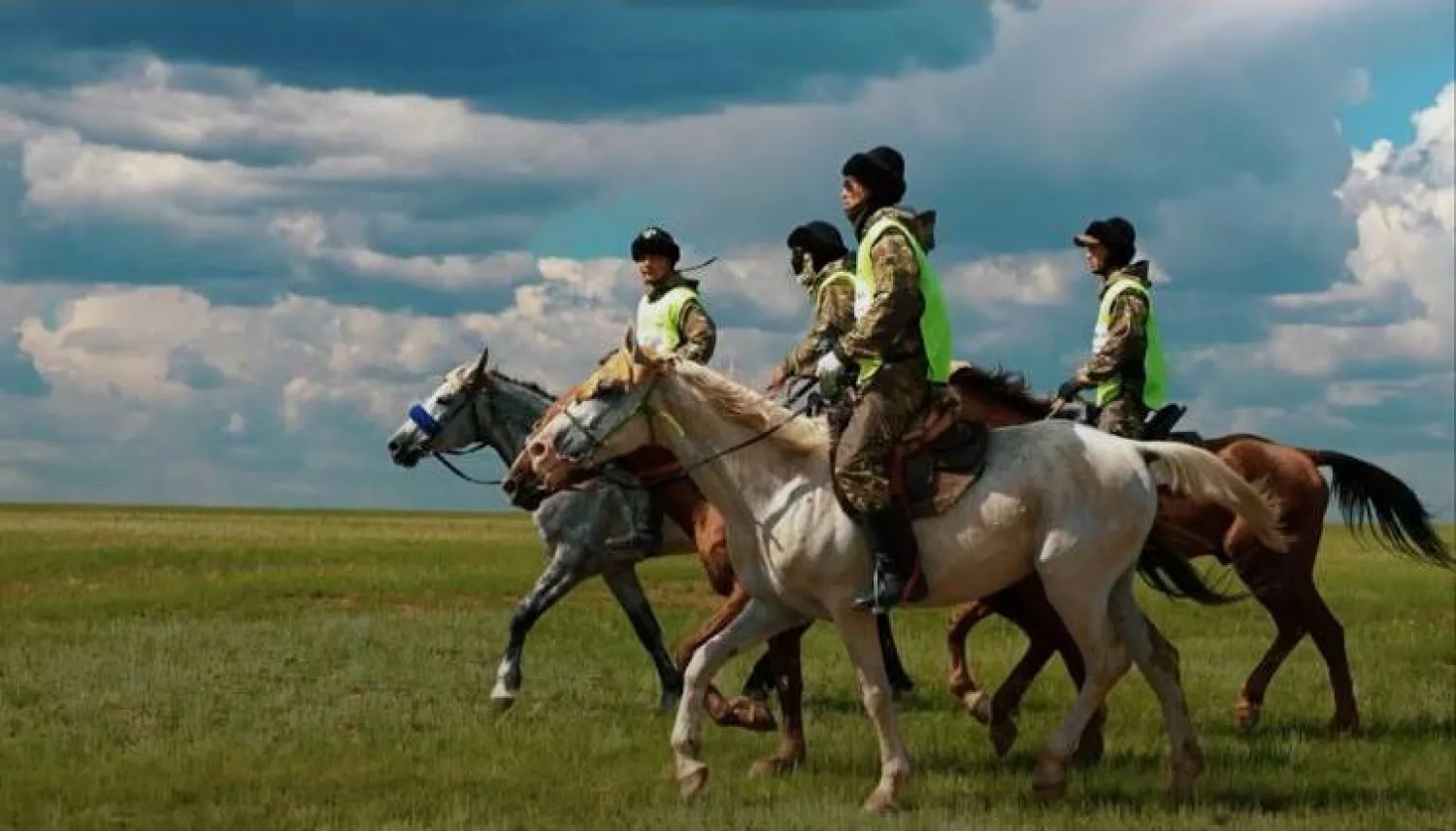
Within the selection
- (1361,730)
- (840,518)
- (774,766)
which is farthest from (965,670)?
(840,518)

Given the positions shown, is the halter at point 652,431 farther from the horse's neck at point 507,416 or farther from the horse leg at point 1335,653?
the horse leg at point 1335,653

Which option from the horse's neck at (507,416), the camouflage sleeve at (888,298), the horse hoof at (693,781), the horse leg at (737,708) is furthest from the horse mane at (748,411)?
the horse's neck at (507,416)

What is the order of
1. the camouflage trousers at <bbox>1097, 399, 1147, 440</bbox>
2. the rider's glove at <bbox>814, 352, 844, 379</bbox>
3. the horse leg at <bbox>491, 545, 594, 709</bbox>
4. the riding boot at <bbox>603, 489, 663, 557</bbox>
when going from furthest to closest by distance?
the horse leg at <bbox>491, 545, 594, 709</bbox> < the riding boot at <bbox>603, 489, 663, 557</bbox> < the camouflage trousers at <bbox>1097, 399, 1147, 440</bbox> < the rider's glove at <bbox>814, 352, 844, 379</bbox>

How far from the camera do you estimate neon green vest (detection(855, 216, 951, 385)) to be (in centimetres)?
1018

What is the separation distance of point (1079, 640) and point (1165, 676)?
2.51 feet

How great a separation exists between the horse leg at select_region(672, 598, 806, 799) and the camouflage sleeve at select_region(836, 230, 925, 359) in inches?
64.1

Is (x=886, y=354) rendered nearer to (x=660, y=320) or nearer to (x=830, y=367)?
(x=830, y=367)

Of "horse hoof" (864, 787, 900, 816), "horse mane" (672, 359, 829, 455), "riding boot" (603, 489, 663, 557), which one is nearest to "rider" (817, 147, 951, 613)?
"horse mane" (672, 359, 829, 455)

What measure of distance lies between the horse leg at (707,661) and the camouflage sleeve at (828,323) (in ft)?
7.37

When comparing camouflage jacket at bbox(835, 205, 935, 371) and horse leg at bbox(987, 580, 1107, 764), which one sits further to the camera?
horse leg at bbox(987, 580, 1107, 764)

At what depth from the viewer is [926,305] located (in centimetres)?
1027

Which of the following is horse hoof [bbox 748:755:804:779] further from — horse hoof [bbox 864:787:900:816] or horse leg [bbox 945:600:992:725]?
horse leg [bbox 945:600:992:725]

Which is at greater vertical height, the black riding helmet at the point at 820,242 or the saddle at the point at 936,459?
the black riding helmet at the point at 820,242

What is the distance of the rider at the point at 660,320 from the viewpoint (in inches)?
535
